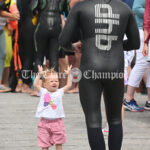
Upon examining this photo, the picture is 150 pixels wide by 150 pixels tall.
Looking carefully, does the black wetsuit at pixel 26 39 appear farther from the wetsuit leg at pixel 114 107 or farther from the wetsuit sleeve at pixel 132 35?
the wetsuit leg at pixel 114 107

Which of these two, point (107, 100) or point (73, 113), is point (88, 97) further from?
point (73, 113)

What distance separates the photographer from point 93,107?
4.61m

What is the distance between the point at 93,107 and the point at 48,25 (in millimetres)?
4957

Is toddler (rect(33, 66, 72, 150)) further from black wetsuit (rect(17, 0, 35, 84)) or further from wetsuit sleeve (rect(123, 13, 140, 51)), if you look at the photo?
black wetsuit (rect(17, 0, 35, 84))

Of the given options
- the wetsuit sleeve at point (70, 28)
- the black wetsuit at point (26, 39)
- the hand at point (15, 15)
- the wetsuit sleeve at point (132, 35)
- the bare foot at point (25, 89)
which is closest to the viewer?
the wetsuit sleeve at point (70, 28)

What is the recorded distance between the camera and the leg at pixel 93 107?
4590 millimetres

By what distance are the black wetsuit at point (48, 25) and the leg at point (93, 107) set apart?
15.8 ft

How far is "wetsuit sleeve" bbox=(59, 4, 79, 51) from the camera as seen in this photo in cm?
453

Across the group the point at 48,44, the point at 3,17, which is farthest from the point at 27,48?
the point at 48,44

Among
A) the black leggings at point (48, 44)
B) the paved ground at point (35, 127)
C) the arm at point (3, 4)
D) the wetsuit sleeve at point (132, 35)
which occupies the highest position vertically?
the wetsuit sleeve at point (132, 35)

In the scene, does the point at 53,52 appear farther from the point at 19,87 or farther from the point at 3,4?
the point at 19,87

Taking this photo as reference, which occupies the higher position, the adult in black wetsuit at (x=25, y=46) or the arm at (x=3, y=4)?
the arm at (x=3, y=4)

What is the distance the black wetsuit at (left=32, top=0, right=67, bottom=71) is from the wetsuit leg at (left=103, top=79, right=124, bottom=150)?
477 centimetres

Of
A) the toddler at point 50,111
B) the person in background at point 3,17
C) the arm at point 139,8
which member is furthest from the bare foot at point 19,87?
the toddler at point 50,111
